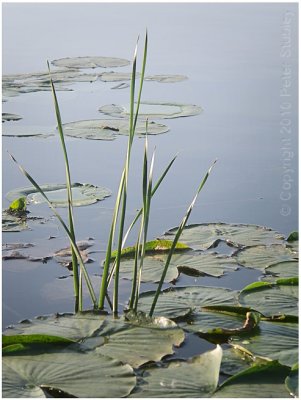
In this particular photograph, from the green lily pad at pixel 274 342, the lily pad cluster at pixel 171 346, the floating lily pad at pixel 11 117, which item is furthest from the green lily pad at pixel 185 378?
the floating lily pad at pixel 11 117

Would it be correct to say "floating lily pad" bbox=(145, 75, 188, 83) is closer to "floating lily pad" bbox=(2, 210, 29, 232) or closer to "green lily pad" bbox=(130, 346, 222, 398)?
"floating lily pad" bbox=(2, 210, 29, 232)

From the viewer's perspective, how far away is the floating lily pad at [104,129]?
3.71m

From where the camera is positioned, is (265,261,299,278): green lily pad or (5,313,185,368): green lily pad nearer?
(5,313,185,368): green lily pad

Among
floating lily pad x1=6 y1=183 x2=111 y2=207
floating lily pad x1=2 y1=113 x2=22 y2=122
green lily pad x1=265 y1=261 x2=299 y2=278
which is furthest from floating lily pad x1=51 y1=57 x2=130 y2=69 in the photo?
green lily pad x1=265 y1=261 x2=299 y2=278

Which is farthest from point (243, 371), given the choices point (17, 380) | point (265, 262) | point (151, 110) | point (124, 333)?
point (151, 110)

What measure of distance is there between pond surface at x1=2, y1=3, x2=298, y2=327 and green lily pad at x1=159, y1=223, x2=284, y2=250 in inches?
3.4

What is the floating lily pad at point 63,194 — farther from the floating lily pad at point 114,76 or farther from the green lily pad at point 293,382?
→ the floating lily pad at point 114,76

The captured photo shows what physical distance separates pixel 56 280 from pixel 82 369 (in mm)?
685

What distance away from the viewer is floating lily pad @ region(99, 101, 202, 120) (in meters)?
4.15

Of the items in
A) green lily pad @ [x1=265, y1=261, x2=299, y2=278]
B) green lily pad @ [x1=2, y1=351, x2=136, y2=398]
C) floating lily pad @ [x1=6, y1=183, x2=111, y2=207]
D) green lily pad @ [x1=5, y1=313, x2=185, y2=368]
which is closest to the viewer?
green lily pad @ [x1=2, y1=351, x2=136, y2=398]

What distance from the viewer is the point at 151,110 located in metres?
4.27

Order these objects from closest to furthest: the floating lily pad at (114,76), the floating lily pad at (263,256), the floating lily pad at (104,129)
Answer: the floating lily pad at (263,256), the floating lily pad at (104,129), the floating lily pad at (114,76)

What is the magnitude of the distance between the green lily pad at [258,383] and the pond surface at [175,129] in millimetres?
608

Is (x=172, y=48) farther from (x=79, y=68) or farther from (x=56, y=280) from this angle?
(x=56, y=280)
